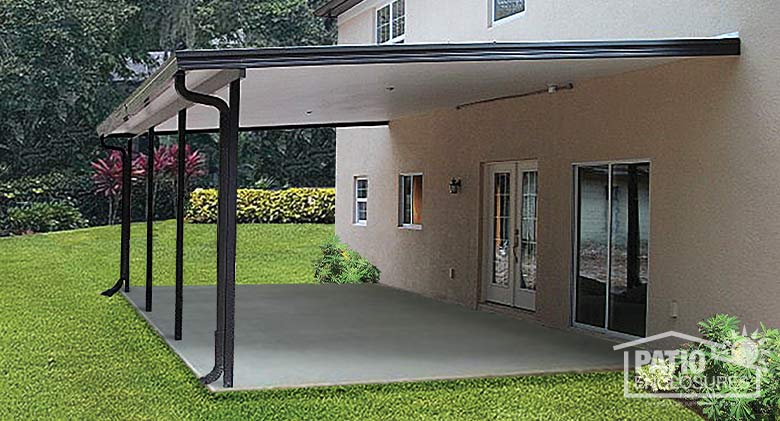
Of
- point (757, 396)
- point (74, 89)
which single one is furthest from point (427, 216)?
point (74, 89)

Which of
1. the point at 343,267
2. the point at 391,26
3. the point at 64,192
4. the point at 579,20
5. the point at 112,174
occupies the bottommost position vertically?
the point at 343,267

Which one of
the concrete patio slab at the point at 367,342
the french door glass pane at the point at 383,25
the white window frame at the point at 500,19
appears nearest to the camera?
the concrete patio slab at the point at 367,342

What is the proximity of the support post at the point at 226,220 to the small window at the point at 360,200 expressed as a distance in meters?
10.7

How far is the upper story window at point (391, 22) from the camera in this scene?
16.5 metres

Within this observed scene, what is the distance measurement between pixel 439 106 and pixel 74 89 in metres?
18.3

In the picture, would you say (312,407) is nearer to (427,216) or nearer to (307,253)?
(427,216)

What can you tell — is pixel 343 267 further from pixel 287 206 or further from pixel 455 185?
pixel 287 206

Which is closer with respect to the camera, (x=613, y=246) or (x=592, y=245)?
(x=613, y=246)

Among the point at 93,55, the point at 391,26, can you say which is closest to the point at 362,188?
the point at 391,26

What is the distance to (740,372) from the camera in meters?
7.53

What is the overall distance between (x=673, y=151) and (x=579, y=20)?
84.8 inches

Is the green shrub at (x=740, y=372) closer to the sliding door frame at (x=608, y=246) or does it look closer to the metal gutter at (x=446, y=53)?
the sliding door frame at (x=608, y=246)

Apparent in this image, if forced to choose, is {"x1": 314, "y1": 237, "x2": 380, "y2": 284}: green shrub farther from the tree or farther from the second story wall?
the tree

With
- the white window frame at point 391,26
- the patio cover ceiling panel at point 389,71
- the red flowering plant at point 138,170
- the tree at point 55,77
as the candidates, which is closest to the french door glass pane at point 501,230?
the patio cover ceiling panel at point 389,71
